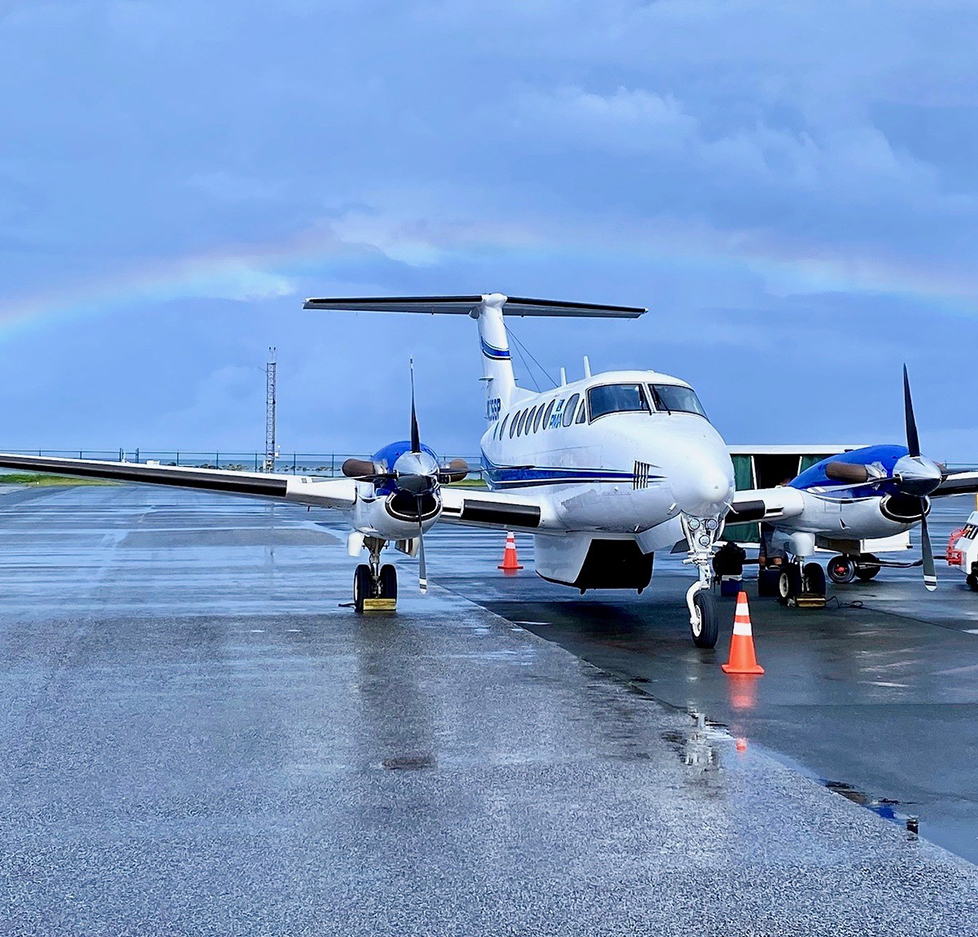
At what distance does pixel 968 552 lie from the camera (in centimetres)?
1981

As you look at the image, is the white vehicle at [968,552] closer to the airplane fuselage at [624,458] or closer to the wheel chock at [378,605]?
the airplane fuselage at [624,458]

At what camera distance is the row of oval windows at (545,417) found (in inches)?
614

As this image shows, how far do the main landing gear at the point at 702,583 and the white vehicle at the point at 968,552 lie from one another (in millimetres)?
→ 8268

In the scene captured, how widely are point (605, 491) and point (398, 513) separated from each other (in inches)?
105

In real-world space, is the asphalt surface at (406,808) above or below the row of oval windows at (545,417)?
below

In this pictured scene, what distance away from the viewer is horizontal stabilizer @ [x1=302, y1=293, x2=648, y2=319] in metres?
21.8

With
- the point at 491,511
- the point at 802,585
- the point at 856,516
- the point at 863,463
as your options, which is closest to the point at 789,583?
the point at 802,585

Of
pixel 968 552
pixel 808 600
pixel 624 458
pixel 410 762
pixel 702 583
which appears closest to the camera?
pixel 410 762

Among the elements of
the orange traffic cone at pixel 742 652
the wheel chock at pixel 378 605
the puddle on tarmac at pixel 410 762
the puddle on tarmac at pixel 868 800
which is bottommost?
the puddle on tarmac at pixel 868 800

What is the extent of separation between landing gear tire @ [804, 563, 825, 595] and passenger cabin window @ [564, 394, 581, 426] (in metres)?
4.54

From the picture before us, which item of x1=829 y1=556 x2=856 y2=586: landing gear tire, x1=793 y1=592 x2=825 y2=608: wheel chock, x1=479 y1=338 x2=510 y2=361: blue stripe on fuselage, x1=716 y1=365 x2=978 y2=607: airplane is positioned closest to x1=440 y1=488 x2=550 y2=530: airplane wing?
x1=716 y1=365 x2=978 y2=607: airplane

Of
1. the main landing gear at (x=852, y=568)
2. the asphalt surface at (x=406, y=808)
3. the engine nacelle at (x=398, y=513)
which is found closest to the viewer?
the asphalt surface at (x=406, y=808)

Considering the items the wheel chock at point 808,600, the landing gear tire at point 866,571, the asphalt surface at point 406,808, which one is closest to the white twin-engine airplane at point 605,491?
the wheel chock at point 808,600

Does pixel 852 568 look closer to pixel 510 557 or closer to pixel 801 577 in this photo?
pixel 801 577
